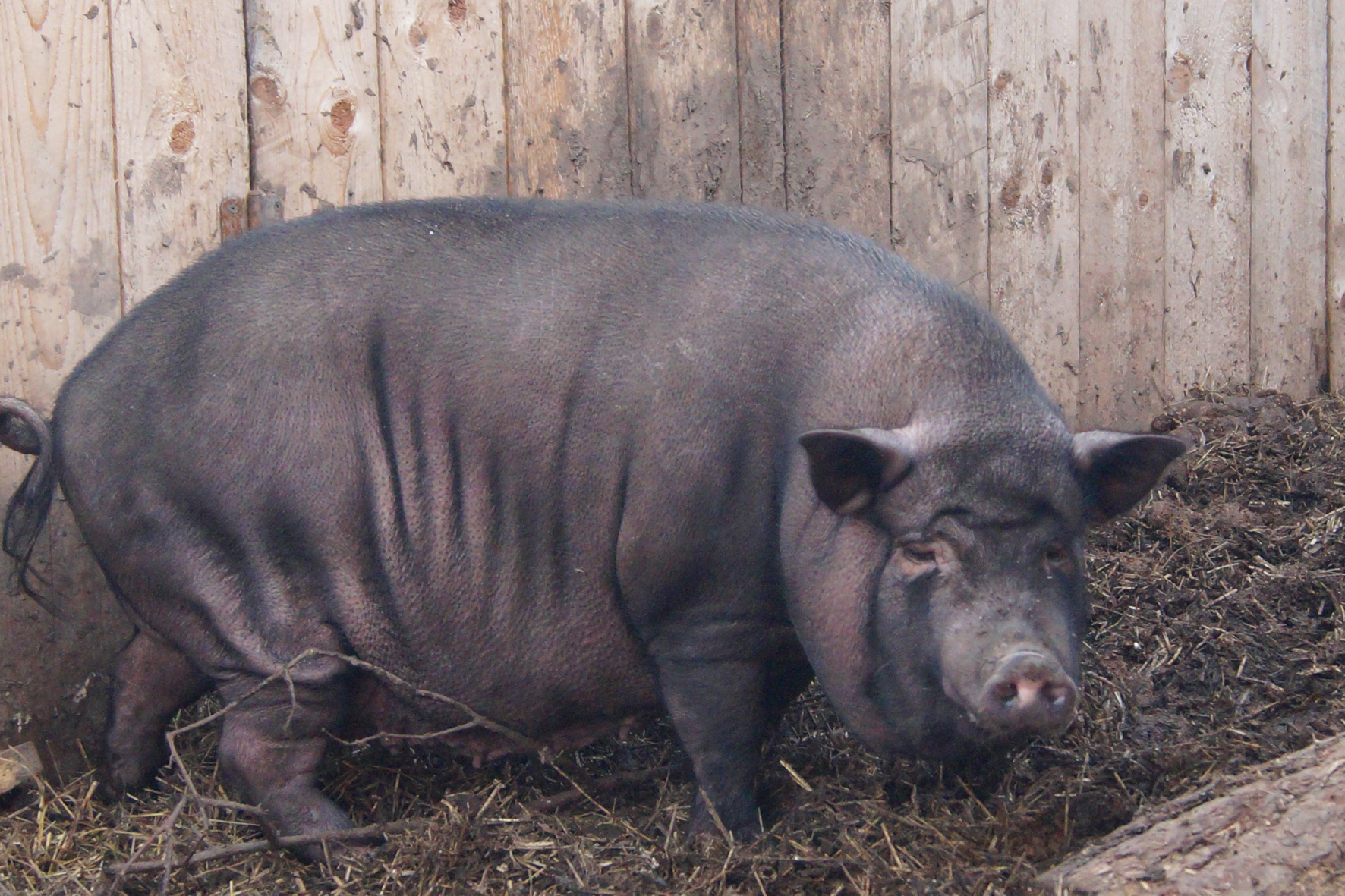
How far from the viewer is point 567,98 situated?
4164 millimetres

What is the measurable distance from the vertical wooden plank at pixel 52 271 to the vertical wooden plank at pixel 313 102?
415 mm

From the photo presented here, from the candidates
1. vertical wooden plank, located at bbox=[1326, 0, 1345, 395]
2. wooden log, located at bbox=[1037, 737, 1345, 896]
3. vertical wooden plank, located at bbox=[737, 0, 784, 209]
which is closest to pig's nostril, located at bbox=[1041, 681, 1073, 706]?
wooden log, located at bbox=[1037, 737, 1345, 896]

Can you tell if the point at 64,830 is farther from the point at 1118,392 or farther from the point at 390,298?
the point at 1118,392

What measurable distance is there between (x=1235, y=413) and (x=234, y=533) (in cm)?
365

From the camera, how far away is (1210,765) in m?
3.15

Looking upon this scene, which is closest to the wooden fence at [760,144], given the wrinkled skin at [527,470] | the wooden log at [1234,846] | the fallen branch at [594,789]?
the wrinkled skin at [527,470]

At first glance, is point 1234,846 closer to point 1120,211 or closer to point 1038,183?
point 1038,183

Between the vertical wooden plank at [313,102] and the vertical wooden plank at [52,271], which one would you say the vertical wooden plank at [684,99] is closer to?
the vertical wooden plank at [313,102]

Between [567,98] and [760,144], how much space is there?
2.17 feet

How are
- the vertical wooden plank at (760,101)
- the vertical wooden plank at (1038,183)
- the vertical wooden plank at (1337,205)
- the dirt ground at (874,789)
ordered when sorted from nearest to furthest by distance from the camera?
the dirt ground at (874,789), the vertical wooden plank at (760,101), the vertical wooden plank at (1038,183), the vertical wooden plank at (1337,205)

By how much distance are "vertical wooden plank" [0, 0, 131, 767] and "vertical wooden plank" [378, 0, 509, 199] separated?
30.6 inches

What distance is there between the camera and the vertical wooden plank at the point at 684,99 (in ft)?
13.9

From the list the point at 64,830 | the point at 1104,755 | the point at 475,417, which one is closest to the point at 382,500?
the point at 475,417

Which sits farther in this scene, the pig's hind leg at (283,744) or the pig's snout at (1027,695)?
the pig's hind leg at (283,744)
